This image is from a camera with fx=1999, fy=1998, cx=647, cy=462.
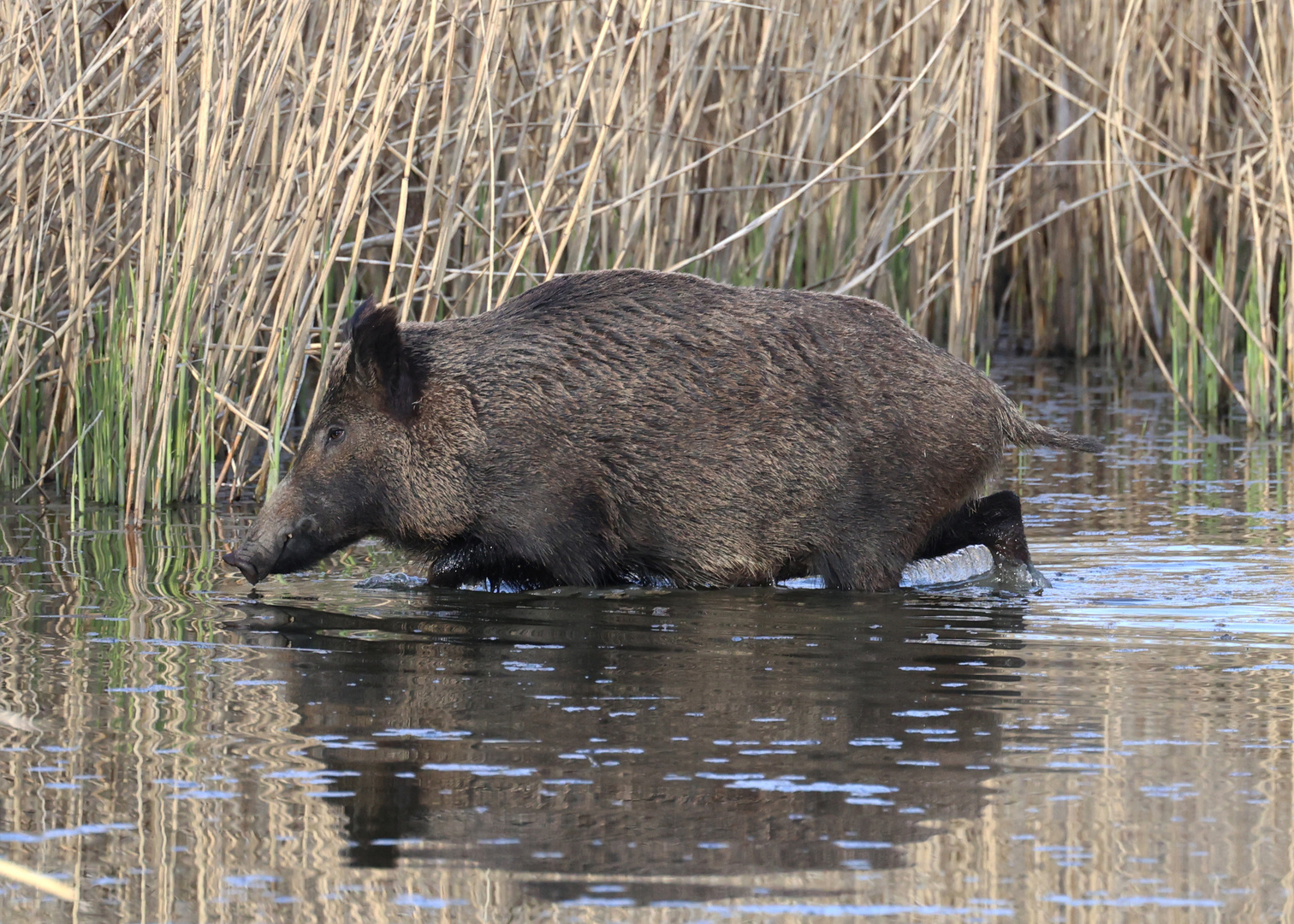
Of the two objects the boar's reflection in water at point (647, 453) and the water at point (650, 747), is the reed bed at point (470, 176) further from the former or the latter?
the water at point (650, 747)

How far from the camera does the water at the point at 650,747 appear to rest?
10.3 feet

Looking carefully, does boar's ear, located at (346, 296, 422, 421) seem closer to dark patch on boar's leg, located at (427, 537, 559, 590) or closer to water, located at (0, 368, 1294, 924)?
dark patch on boar's leg, located at (427, 537, 559, 590)

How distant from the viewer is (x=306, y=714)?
14.3 feet

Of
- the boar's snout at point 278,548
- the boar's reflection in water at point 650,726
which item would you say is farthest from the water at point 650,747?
the boar's snout at point 278,548

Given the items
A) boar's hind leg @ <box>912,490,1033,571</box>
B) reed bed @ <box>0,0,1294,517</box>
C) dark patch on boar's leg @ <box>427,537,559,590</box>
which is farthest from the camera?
reed bed @ <box>0,0,1294,517</box>

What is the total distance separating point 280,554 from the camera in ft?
20.2

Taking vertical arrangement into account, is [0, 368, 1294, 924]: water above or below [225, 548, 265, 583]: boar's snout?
below

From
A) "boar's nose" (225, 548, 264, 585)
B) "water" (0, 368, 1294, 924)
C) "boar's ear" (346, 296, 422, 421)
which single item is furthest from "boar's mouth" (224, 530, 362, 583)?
"boar's ear" (346, 296, 422, 421)

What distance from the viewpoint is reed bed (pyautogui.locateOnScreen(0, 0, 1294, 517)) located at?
745cm

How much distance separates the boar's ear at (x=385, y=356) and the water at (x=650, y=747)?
62cm

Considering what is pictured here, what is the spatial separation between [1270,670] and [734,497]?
1.92 metres

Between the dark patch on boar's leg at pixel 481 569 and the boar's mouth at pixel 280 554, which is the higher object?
the boar's mouth at pixel 280 554

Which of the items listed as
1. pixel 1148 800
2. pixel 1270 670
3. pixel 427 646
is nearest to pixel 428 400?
pixel 427 646

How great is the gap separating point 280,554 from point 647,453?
1.18m
